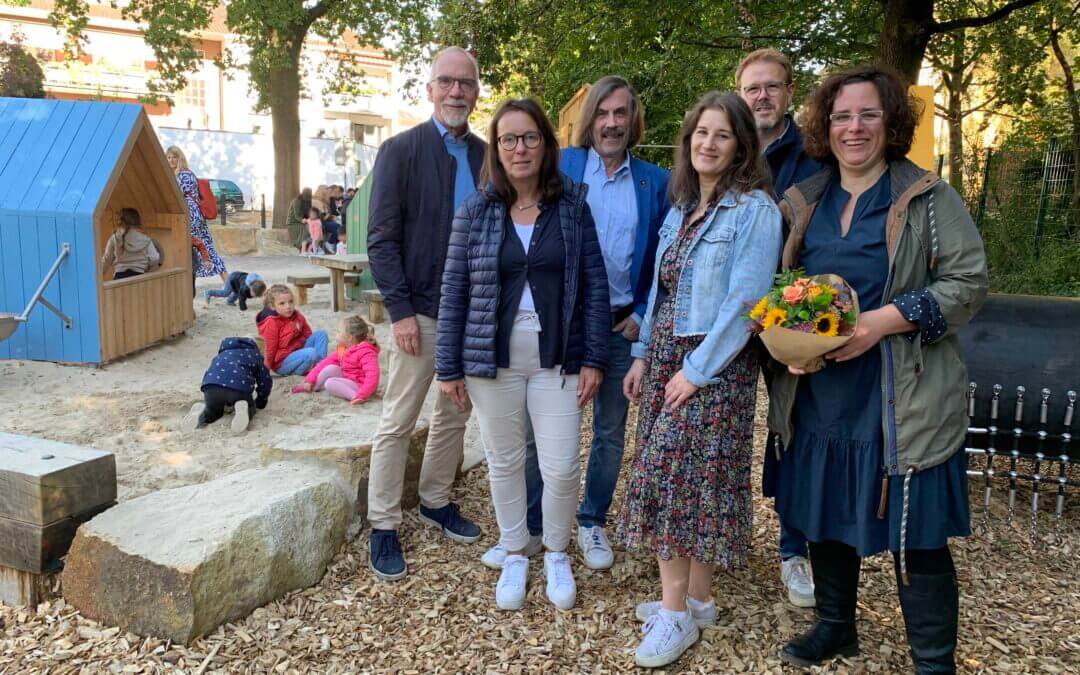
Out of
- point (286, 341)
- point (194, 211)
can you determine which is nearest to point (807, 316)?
point (286, 341)

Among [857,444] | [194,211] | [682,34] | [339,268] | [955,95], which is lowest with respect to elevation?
[857,444]

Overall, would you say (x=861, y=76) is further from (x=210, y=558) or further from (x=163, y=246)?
(x=163, y=246)

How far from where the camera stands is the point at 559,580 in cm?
297

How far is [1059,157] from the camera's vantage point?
8.40m

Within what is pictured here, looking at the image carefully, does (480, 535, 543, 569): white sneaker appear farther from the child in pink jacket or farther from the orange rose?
the child in pink jacket

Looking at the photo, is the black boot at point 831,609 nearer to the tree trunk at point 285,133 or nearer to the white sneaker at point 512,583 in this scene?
the white sneaker at point 512,583

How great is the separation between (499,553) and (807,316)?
1727 mm

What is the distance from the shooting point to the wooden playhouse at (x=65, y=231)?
6059 millimetres

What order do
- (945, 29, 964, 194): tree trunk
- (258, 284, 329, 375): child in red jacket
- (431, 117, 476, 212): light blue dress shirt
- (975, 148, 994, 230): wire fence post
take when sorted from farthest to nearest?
(945, 29, 964, 194): tree trunk, (975, 148, 994, 230): wire fence post, (258, 284, 329, 375): child in red jacket, (431, 117, 476, 212): light blue dress shirt

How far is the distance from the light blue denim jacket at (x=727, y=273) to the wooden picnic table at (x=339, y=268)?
23.4 feet

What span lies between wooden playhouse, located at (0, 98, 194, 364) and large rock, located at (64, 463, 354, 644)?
3.78 metres

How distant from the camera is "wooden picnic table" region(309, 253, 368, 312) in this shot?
29.8 ft

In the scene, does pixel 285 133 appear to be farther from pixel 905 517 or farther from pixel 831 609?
pixel 905 517

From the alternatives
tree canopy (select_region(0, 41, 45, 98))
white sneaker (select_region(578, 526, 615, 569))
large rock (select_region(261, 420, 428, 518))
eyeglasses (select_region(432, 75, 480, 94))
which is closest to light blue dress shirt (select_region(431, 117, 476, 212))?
eyeglasses (select_region(432, 75, 480, 94))
